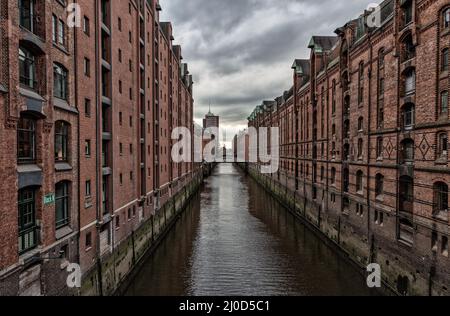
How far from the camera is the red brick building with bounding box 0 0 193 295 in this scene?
9.45 meters

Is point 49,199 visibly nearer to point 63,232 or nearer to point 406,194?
point 63,232

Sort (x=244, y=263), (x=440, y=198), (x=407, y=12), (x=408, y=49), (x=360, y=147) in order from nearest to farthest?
1. (x=440, y=198)
2. (x=407, y=12)
3. (x=408, y=49)
4. (x=360, y=147)
5. (x=244, y=263)

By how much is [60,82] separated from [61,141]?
8.50 feet

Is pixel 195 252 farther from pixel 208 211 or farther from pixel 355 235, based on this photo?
pixel 208 211

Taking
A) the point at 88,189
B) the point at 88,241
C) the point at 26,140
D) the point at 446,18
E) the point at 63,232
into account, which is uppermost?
the point at 446,18

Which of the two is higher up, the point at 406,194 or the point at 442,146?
the point at 442,146

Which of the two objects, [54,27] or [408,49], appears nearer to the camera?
[54,27]

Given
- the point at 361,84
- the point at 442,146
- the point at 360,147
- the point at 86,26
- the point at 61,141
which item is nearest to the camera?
the point at 61,141

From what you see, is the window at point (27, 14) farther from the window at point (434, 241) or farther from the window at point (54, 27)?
the window at point (434, 241)

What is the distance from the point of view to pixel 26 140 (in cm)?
1078

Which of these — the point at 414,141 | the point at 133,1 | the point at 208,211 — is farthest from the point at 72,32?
the point at 208,211

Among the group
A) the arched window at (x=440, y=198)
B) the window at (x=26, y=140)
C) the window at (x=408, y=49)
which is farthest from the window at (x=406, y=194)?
the window at (x=26, y=140)

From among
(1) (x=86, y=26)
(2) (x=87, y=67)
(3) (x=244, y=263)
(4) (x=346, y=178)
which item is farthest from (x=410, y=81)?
(1) (x=86, y=26)

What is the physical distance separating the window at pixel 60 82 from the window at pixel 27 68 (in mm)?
1396
